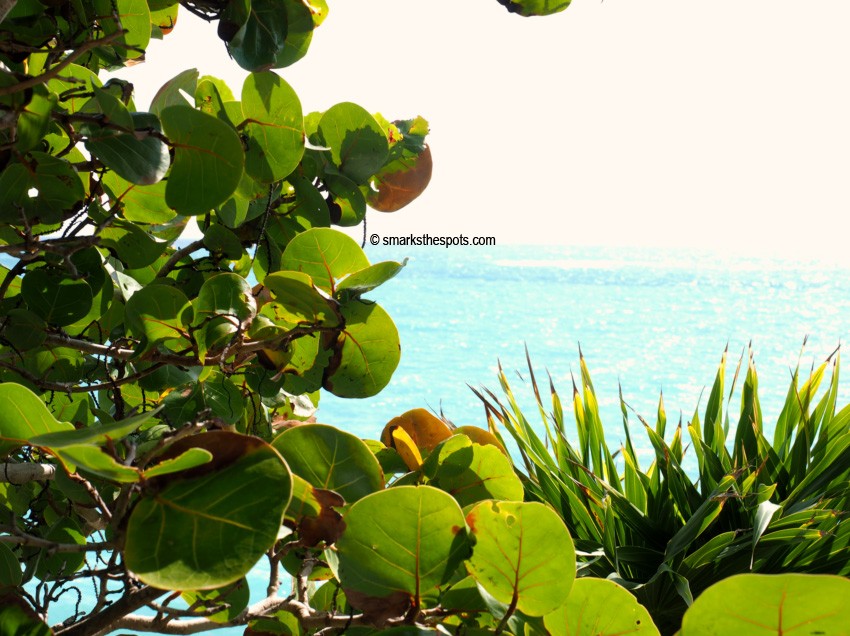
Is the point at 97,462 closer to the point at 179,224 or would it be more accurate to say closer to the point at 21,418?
the point at 21,418

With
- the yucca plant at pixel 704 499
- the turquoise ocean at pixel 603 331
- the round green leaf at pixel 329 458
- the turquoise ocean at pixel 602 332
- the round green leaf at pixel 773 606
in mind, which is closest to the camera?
the round green leaf at pixel 773 606

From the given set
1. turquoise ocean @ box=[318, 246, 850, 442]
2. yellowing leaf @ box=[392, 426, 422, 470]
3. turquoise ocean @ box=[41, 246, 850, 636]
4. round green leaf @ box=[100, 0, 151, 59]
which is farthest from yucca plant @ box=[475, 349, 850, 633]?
round green leaf @ box=[100, 0, 151, 59]

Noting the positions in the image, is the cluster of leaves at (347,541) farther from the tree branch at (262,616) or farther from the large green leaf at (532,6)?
the large green leaf at (532,6)

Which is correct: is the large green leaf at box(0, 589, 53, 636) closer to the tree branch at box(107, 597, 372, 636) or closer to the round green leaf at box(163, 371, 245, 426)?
the tree branch at box(107, 597, 372, 636)

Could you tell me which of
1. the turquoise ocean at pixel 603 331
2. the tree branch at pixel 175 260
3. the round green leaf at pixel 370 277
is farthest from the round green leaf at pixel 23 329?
the turquoise ocean at pixel 603 331

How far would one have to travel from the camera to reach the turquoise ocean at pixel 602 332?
7.69 metres

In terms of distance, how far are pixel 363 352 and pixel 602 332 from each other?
41.3 ft

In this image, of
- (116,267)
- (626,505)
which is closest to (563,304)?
(626,505)

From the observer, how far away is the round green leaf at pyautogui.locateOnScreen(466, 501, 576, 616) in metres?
0.30

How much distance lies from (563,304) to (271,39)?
645 inches

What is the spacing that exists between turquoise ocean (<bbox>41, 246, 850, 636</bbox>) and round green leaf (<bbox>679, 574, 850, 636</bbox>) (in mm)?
1254

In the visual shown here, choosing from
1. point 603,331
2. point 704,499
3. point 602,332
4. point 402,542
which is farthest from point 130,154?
point 603,331

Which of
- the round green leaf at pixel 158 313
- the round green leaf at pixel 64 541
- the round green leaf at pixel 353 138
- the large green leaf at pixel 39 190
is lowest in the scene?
the round green leaf at pixel 64 541

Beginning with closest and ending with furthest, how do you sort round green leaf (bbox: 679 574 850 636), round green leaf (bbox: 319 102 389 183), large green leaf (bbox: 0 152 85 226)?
1. round green leaf (bbox: 679 574 850 636)
2. large green leaf (bbox: 0 152 85 226)
3. round green leaf (bbox: 319 102 389 183)
